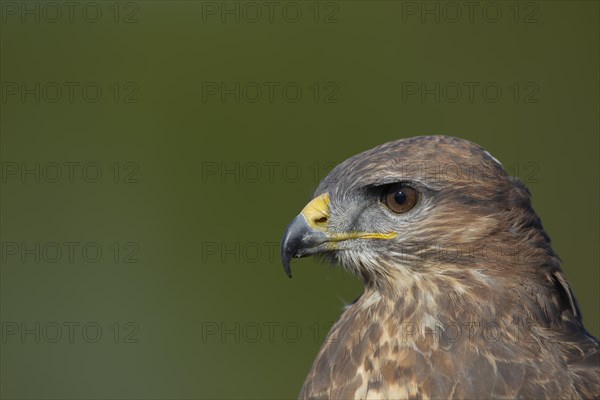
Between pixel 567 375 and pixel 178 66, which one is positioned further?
pixel 178 66

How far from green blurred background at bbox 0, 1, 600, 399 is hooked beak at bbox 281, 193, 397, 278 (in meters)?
2.94

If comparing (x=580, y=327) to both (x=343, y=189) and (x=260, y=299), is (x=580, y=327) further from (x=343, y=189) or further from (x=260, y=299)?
(x=260, y=299)

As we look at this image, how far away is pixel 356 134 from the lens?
20.9 ft

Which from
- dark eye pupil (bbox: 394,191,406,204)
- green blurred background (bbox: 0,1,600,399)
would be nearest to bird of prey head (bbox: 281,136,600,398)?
dark eye pupil (bbox: 394,191,406,204)

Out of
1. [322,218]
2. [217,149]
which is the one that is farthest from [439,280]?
[217,149]

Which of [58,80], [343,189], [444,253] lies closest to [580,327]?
[444,253]

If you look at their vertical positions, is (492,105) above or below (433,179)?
above

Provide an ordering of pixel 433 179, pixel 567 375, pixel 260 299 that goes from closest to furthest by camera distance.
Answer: pixel 567 375 < pixel 433 179 < pixel 260 299

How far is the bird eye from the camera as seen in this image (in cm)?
250

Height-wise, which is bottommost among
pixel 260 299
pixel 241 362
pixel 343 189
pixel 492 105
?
pixel 241 362

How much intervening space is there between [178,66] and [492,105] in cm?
236

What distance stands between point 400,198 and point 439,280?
0.81ft

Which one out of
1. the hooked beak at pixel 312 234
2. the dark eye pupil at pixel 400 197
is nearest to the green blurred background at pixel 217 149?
the hooked beak at pixel 312 234

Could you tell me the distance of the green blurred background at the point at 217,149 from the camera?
20.1 ft
